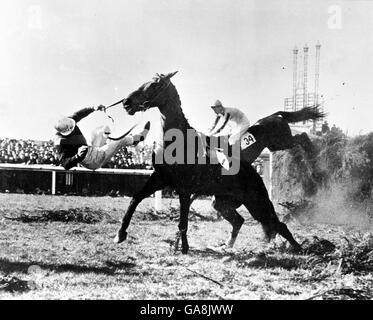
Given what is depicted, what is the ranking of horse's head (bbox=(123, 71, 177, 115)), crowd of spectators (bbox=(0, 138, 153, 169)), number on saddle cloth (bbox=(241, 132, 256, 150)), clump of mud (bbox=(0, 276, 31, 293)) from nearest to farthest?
clump of mud (bbox=(0, 276, 31, 293)) → horse's head (bbox=(123, 71, 177, 115)) → number on saddle cloth (bbox=(241, 132, 256, 150)) → crowd of spectators (bbox=(0, 138, 153, 169))

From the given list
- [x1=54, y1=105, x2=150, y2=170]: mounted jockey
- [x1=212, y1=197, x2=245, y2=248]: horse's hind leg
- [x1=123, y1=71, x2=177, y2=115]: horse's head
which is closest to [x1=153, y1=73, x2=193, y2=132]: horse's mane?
[x1=123, y1=71, x2=177, y2=115]: horse's head

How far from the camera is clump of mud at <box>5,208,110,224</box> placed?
5.30 meters

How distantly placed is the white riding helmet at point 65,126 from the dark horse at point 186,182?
0.58 metres

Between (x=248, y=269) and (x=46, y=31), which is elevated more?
(x=46, y=31)

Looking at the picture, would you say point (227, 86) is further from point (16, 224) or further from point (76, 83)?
point (16, 224)

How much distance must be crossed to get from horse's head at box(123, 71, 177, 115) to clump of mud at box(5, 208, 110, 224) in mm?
2060

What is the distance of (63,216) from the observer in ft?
18.2

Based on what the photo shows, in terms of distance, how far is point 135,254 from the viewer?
4230 mm

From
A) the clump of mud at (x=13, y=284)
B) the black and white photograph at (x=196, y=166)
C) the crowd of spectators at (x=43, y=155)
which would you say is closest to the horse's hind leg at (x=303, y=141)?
the black and white photograph at (x=196, y=166)

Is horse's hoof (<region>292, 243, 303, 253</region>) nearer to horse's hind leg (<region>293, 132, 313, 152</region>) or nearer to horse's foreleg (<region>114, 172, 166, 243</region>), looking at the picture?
horse's hind leg (<region>293, 132, 313, 152</region>)

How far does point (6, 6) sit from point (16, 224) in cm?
237
